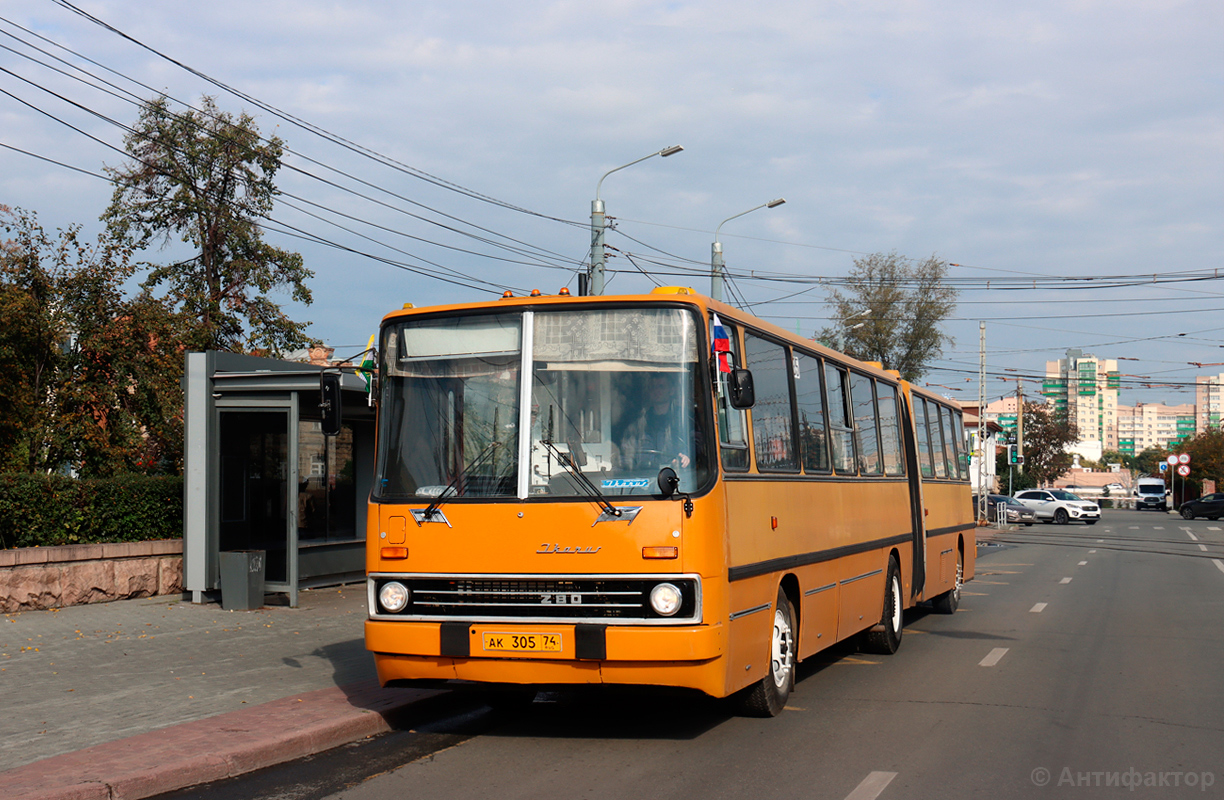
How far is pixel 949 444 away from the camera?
663 inches

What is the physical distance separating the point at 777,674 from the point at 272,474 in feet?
36.8

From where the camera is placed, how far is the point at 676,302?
293 inches

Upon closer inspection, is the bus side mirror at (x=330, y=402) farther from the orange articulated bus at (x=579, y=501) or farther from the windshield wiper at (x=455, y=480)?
the windshield wiper at (x=455, y=480)

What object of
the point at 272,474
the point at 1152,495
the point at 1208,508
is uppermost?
the point at 272,474

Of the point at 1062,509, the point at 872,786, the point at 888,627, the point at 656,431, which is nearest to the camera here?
the point at 872,786

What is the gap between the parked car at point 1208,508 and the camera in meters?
63.9

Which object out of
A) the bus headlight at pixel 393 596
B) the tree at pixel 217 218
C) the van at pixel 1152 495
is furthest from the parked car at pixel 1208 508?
the bus headlight at pixel 393 596

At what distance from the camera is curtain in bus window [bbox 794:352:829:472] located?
943 cm

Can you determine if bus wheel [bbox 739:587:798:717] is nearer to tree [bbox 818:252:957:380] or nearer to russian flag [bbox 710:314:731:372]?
russian flag [bbox 710:314:731:372]

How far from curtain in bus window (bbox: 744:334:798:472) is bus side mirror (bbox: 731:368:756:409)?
2.71 feet

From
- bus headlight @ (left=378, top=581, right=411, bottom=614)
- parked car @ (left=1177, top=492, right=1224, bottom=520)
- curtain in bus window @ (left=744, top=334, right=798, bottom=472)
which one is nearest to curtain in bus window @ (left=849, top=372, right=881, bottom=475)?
curtain in bus window @ (left=744, top=334, right=798, bottom=472)

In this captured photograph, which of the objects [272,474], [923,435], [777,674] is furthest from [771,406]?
[272,474]

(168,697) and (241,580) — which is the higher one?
(241,580)

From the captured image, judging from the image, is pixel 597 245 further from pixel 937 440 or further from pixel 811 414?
pixel 811 414
